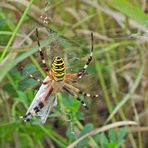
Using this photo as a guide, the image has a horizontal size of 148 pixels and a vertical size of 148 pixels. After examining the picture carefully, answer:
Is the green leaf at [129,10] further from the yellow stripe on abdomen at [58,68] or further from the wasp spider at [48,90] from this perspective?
the yellow stripe on abdomen at [58,68]

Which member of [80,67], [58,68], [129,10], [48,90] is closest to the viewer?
[58,68]

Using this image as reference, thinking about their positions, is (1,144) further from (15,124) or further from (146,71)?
(146,71)

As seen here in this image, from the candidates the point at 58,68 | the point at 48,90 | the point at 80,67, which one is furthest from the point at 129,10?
the point at 58,68

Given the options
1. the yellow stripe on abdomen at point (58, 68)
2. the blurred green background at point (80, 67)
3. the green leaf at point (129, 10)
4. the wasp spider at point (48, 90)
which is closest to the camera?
the yellow stripe on abdomen at point (58, 68)

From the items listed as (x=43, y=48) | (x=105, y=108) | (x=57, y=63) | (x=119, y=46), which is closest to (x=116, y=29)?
(x=119, y=46)

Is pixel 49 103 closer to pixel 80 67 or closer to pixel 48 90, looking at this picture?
pixel 48 90

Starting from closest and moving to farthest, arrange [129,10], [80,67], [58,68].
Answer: [58,68] < [80,67] < [129,10]

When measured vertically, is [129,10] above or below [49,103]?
above

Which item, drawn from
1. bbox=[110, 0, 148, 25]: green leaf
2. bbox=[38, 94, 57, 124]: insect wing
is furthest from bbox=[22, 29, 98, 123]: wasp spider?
bbox=[110, 0, 148, 25]: green leaf

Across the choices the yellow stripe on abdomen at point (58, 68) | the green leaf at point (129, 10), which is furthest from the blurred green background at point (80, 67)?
the yellow stripe on abdomen at point (58, 68)

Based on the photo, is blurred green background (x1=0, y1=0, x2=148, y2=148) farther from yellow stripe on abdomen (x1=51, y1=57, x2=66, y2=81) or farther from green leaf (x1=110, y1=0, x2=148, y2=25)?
yellow stripe on abdomen (x1=51, y1=57, x2=66, y2=81)
